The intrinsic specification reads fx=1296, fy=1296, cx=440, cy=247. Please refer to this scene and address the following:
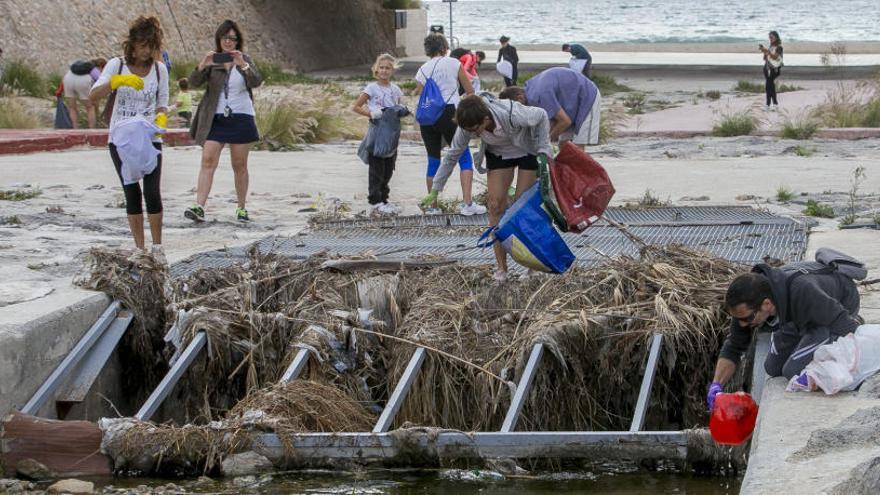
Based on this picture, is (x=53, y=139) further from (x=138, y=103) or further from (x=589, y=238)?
(x=589, y=238)

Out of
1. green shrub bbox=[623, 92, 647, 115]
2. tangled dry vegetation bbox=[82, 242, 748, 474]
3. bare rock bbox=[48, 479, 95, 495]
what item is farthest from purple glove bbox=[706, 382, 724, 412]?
green shrub bbox=[623, 92, 647, 115]

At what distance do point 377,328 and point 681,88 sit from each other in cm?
2462

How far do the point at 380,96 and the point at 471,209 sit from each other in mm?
1362

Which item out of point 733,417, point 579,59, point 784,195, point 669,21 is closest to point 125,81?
point 733,417

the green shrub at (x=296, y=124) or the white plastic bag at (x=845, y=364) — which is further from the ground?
the white plastic bag at (x=845, y=364)

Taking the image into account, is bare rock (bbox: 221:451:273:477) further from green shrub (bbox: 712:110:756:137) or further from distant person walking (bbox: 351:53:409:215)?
green shrub (bbox: 712:110:756:137)

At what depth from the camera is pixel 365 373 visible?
717 cm

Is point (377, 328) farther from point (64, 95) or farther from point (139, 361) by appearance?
point (64, 95)

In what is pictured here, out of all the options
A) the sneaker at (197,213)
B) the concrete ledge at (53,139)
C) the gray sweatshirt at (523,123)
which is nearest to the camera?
the gray sweatshirt at (523,123)

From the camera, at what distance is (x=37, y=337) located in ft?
21.9

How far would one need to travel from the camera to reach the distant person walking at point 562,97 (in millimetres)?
8820

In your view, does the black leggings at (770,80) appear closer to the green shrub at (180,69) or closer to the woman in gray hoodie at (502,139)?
the green shrub at (180,69)

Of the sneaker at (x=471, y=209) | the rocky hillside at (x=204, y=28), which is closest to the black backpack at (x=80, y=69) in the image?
the rocky hillside at (x=204, y=28)

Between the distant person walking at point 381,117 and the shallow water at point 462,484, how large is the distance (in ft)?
17.0
